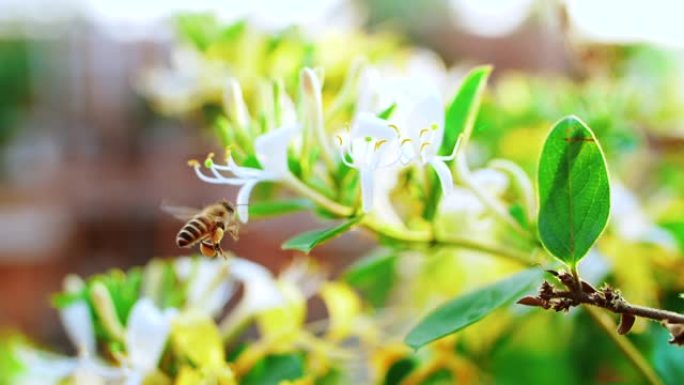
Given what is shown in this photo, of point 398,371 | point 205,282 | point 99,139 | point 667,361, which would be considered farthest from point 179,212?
point 99,139

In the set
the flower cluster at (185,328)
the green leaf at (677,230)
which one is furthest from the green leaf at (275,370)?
the green leaf at (677,230)

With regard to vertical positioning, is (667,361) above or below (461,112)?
below

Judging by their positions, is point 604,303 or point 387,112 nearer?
point 604,303

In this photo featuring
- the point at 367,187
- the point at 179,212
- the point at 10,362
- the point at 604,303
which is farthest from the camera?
the point at 10,362

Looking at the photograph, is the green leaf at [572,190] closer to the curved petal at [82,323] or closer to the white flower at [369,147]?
the white flower at [369,147]

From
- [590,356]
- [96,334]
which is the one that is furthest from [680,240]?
[96,334]

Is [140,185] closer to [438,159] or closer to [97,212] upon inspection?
[97,212]

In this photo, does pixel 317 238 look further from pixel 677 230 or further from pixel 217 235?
pixel 677 230
